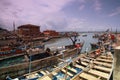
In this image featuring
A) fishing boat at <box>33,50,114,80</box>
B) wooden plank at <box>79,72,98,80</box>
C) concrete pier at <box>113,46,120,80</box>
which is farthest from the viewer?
fishing boat at <box>33,50,114,80</box>

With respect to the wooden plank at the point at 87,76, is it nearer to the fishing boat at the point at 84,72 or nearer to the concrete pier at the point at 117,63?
the fishing boat at the point at 84,72

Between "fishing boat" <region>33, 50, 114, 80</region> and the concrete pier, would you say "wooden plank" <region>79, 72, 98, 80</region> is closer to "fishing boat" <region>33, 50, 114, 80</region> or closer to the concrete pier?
"fishing boat" <region>33, 50, 114, 80</region>

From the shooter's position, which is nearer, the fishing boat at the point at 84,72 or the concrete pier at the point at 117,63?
the concrete pier at the point at 117,63

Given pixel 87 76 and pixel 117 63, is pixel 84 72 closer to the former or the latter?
pixel 87 76

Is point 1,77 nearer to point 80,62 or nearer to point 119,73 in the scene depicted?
point 80,62

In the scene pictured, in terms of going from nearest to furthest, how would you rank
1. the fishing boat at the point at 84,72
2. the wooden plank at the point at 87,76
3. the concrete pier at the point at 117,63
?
1. the concrete pier at the point at 117,63
2. the wooden plank at the point at 87,76
3. the fishing boat at the point at 84,72

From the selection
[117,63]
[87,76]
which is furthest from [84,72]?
[117,63]

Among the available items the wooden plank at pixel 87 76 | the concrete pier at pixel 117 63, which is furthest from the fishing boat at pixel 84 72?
the concrete pier at pixel 117 63

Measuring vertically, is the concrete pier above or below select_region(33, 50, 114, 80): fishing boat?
above

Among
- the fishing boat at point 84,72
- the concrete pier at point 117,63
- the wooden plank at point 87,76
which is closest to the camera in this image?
the concrete pier at point 117,63

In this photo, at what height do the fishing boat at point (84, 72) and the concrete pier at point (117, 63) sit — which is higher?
the concrete pier at point (117, 63)

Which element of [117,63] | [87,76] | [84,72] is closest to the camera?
[117,63]

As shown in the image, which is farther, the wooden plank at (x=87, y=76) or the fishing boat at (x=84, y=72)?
the fishing boat at (x=84, y=72)

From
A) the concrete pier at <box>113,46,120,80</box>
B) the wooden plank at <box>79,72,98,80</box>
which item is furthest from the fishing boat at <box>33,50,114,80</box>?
the concrete pier at <box>113,46,120,80</box>
